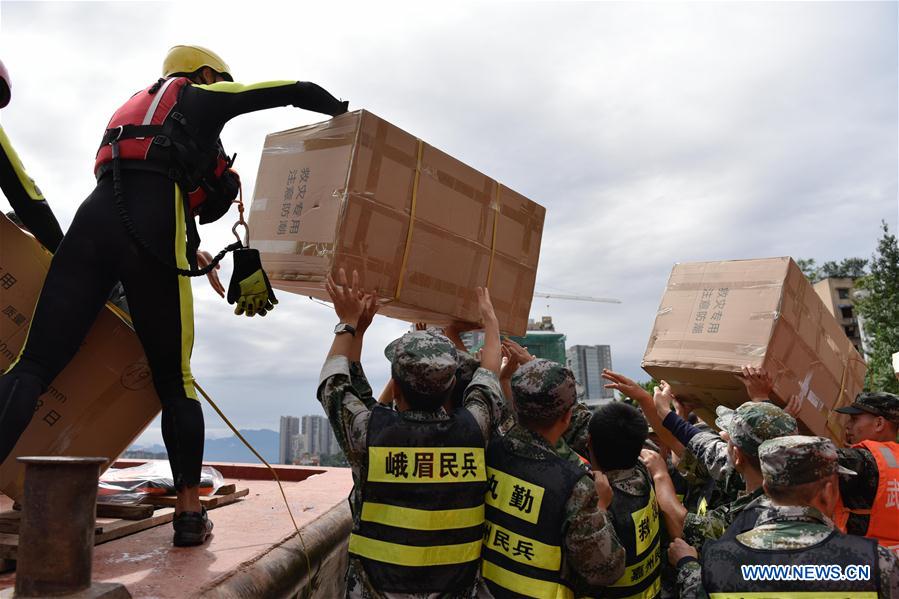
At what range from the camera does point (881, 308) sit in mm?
22859

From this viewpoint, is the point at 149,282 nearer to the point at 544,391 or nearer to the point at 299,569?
the point at 299,569

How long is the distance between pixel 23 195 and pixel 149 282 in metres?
0.70

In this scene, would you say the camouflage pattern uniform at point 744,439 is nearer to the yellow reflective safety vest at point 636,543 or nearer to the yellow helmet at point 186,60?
the yellow reflective safety vest at point 636,543

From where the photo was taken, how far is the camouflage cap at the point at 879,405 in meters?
3.55

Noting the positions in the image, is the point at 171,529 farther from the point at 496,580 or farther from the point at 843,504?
the point at 843,504

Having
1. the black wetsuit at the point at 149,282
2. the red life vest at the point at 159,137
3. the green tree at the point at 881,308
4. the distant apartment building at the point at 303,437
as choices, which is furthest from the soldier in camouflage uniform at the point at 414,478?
the distant apartment building at the point at 303,437

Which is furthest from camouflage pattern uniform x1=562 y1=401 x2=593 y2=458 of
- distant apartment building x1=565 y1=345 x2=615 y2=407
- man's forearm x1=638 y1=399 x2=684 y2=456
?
distant apartment building x1=565 y1=345 x2=615 y2=407

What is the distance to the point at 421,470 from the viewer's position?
2004 millimetres

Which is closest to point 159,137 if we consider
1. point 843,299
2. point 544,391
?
point 544,391

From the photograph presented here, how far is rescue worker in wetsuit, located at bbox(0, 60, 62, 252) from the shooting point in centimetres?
248

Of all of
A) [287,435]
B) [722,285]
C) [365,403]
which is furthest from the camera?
A: [287,435]

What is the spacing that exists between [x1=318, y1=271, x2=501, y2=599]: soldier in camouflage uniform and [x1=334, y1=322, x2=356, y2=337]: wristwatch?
0.30 meters

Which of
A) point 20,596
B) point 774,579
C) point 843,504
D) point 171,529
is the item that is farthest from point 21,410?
point 843,504

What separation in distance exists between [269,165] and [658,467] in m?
2.42
